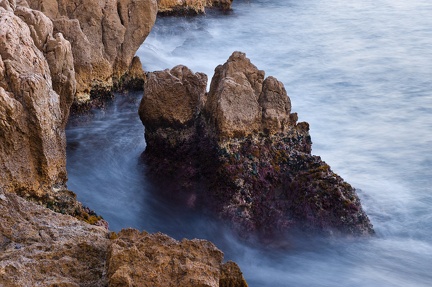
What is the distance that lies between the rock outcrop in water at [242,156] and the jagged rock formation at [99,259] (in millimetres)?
4256

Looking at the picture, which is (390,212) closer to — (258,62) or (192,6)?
(258,62)

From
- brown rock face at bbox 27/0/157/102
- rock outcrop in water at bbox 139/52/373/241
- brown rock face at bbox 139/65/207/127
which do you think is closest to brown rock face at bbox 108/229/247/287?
rock outcrop in water at bbox 139/52/373/241

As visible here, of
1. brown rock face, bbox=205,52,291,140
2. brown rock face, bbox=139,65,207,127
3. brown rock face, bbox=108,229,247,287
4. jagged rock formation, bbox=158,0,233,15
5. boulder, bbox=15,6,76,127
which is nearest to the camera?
brown rock face, bbox=108,229,247,287

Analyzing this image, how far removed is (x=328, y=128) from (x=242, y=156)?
553cm

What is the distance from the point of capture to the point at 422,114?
645 inches

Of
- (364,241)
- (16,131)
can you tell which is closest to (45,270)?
(16,131)

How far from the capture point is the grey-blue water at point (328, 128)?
9.04 meters

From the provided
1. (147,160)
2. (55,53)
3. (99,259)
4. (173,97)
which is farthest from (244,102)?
(99,259)

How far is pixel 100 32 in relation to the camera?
13.5 metres

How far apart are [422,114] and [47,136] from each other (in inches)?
435

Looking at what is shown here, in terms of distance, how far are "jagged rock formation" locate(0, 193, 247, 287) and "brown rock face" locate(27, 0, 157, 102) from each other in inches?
299

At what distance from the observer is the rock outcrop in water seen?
366 inches

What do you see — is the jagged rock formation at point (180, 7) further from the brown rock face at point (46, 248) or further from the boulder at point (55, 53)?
the brown rock face at point (46, 248)

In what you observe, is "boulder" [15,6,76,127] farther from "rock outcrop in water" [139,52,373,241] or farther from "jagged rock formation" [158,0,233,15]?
"jagged rock formation" [158,0,233,15]
